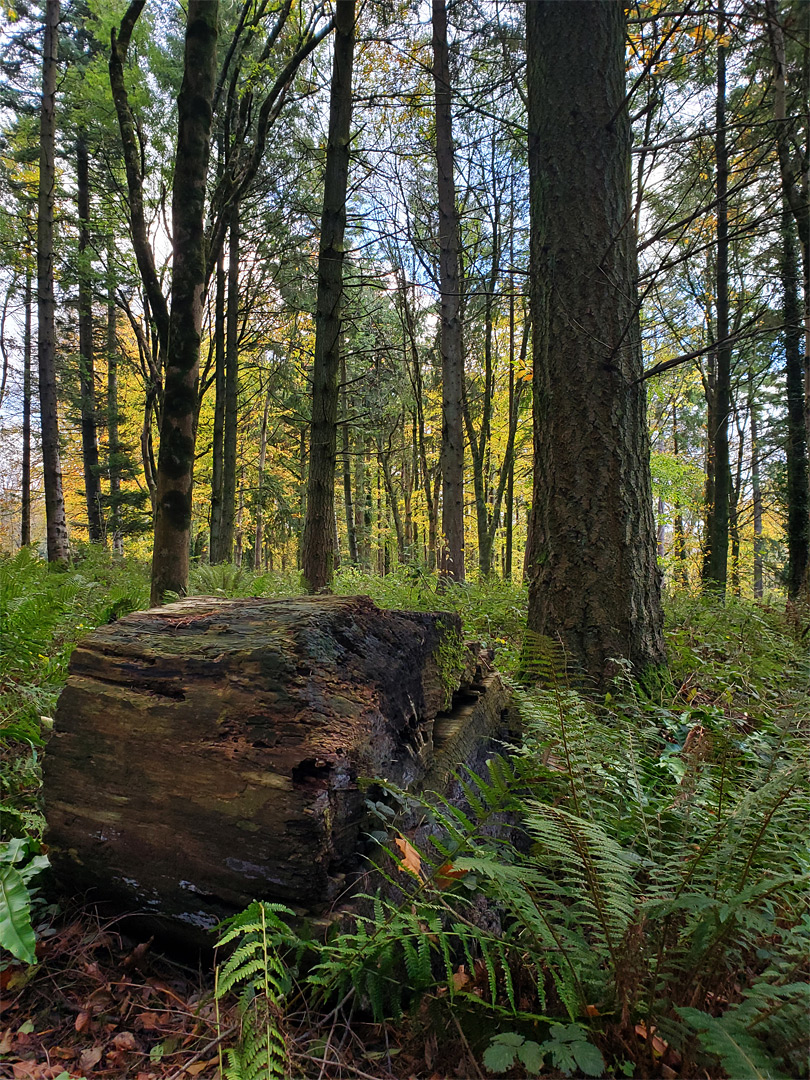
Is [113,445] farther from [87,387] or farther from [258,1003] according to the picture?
[258,1003]

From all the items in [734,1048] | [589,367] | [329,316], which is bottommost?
[734,1048]

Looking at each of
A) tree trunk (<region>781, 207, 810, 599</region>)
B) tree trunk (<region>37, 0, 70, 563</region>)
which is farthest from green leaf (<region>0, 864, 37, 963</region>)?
tree trunk (<region>781, 207, 810, 599</region>)

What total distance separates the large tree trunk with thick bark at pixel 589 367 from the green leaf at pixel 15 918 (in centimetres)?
310

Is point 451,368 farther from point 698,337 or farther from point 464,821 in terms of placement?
point 698,337

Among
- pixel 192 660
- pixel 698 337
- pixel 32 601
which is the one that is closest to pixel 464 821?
pixel 192 660

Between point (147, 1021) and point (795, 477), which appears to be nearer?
point (147, 1021)

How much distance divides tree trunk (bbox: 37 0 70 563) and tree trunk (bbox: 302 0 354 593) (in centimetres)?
650

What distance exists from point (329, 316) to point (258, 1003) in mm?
6425

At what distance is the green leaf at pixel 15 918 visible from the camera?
148 centimetres

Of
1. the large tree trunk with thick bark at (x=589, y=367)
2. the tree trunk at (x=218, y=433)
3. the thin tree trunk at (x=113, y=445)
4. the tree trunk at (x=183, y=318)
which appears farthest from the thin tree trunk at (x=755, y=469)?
the thin tree trunk at (x=113, y=445)

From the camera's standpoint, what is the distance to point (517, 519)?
3142 cm

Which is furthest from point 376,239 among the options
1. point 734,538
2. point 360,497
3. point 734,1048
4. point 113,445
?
point 360,497

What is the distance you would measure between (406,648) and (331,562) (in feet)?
14.4

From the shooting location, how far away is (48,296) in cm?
1027
